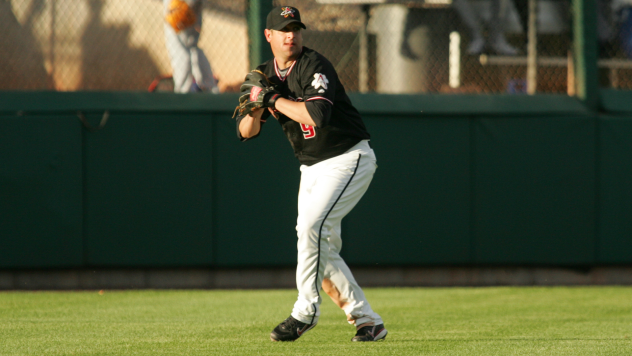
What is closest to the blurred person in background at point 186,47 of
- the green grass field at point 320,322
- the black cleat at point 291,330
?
the green grass field at point 320,322

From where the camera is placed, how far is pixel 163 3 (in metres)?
7.80

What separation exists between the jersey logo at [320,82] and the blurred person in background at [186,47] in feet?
12.6

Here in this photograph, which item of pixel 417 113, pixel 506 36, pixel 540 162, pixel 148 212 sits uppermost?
pixel 506 36

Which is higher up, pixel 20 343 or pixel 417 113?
pixel 417 113

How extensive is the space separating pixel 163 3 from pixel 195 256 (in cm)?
272

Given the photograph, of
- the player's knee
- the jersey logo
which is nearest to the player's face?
the jersey logo

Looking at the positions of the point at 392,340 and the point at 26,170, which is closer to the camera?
the point at 392,340

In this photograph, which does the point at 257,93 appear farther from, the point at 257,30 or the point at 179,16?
the point at 179,16

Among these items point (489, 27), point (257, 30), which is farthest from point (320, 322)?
point (489, 27)

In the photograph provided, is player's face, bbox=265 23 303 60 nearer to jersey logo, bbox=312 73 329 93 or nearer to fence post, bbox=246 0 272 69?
jersey logo, bbox=312 73 329 93

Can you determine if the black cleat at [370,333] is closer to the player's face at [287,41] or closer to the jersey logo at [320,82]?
the jersey logo at [320,82]

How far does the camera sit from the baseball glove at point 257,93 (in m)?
4.15

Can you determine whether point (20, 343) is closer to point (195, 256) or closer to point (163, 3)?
point (195, 256)

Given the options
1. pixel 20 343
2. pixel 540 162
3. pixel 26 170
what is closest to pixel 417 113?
pixel 540 162
